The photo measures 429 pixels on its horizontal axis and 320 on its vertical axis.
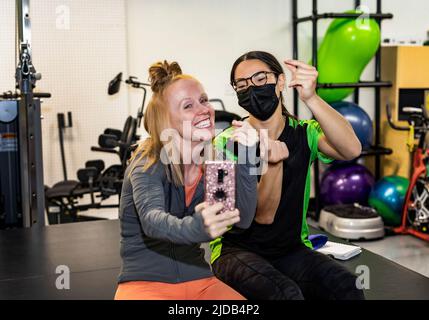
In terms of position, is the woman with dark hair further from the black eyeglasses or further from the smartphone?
the smartphone

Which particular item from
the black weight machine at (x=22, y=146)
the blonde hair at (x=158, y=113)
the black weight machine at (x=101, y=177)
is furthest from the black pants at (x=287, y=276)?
the black weight machine at (x=101, y=177)

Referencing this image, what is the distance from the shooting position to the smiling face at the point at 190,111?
4.83ft

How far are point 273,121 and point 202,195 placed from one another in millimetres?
473

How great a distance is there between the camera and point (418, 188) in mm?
4637

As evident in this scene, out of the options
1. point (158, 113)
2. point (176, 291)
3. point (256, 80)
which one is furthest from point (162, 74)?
point (176, 291)

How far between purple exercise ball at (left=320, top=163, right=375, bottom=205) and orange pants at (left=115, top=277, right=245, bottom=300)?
3642mm

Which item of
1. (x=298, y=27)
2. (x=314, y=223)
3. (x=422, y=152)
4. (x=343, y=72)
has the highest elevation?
(x=298, y=27)

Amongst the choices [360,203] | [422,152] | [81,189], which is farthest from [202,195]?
[360,203]

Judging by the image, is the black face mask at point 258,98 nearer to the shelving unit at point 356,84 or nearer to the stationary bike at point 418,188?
the stationary bike at point 418,188

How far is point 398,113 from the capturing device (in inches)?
221

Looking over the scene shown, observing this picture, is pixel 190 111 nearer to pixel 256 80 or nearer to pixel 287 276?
pixel 256 80
